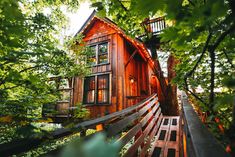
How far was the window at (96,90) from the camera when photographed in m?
12.1

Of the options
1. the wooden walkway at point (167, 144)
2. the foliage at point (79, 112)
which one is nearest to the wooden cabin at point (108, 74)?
the wooden walkway at point (167, 144)

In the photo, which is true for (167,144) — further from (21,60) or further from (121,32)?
(121,32)

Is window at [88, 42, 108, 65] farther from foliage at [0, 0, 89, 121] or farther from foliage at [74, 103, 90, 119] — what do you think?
foliage at [74, 103, 90, 119]

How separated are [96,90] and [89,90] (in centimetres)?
84

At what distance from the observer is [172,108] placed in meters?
10.4

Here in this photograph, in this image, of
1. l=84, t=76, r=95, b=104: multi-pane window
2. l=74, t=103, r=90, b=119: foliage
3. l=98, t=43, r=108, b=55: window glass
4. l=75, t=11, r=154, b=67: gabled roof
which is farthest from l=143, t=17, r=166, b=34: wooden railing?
l=74, t=103, r=90, b=119: foliage

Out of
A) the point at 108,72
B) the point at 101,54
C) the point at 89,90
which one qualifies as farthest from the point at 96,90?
the point at 101,54

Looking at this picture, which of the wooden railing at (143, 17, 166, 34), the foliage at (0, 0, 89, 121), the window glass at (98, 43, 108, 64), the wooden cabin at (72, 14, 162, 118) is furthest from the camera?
the window glass at (98, 43, 108, 64)

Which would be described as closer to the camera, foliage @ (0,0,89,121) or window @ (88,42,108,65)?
foliage @ (0,0,89,121)

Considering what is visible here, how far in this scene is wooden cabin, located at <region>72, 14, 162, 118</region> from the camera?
37.8 ft

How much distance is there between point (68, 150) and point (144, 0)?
2.92 feet

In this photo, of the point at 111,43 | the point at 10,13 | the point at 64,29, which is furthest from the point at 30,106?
the point at 111,43

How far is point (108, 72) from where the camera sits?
12.1 m

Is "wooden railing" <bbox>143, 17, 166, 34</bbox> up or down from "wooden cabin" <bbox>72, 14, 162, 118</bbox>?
up
